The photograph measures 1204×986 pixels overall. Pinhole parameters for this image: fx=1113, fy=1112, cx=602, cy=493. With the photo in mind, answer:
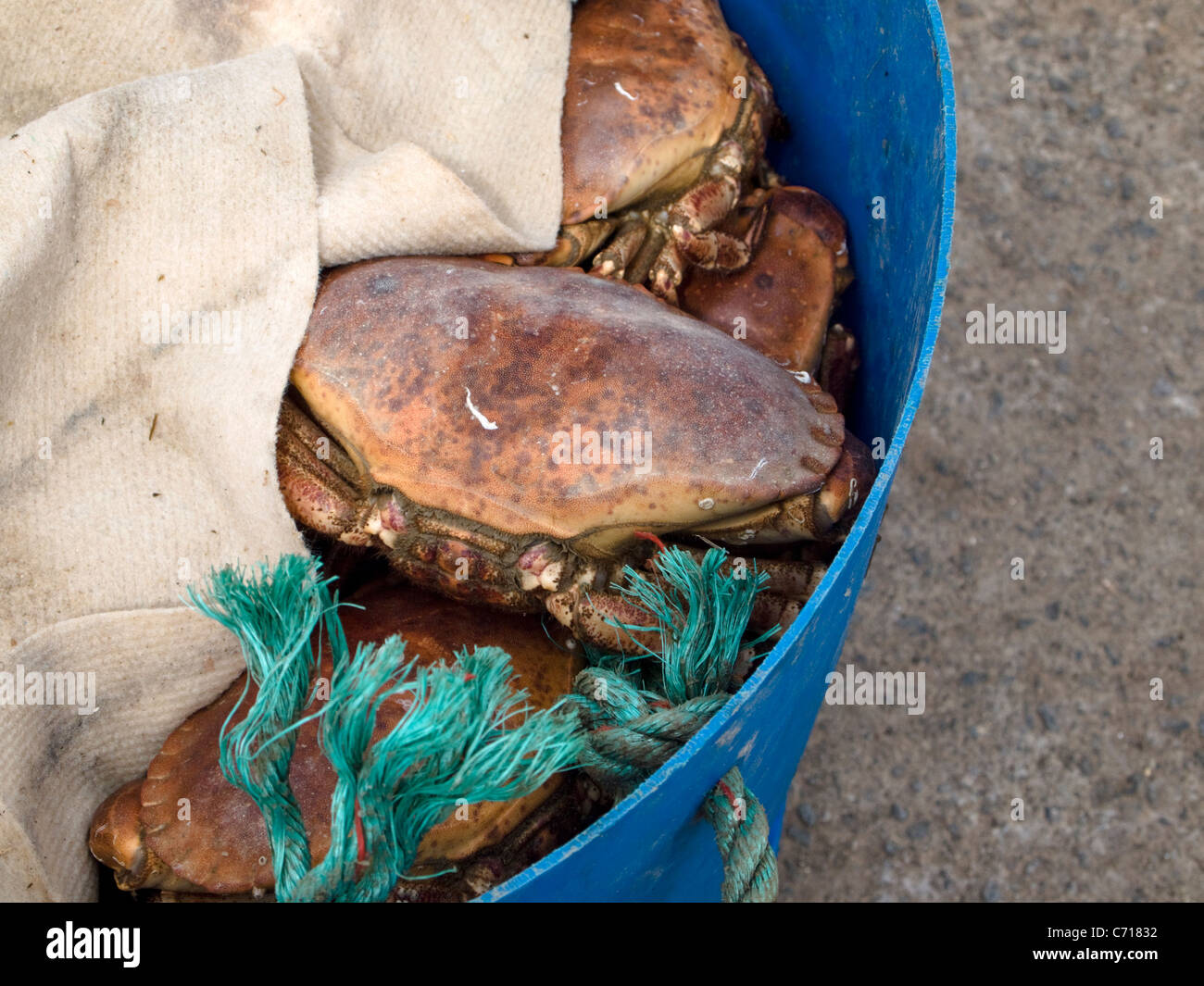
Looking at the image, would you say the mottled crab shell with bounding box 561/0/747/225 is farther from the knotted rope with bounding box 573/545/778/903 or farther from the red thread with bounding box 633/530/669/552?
the knotted rope with bounding box 573/545/778/903

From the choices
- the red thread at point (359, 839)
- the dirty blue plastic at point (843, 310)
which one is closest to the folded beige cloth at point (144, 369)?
the red thread at point (359, 839)

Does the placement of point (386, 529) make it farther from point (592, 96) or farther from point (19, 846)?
point (592, 96)

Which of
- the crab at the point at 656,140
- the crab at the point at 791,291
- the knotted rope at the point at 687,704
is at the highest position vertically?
the crab at the point at 656,140

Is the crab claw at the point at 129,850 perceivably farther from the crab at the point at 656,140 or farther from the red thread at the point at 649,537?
the crab at the point at 656,140

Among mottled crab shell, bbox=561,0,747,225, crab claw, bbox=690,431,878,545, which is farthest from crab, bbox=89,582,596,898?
mottled crab shell, bbox=561,0,747,225

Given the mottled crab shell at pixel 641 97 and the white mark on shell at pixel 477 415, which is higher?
the mottled crab shell at pixel 641 97
